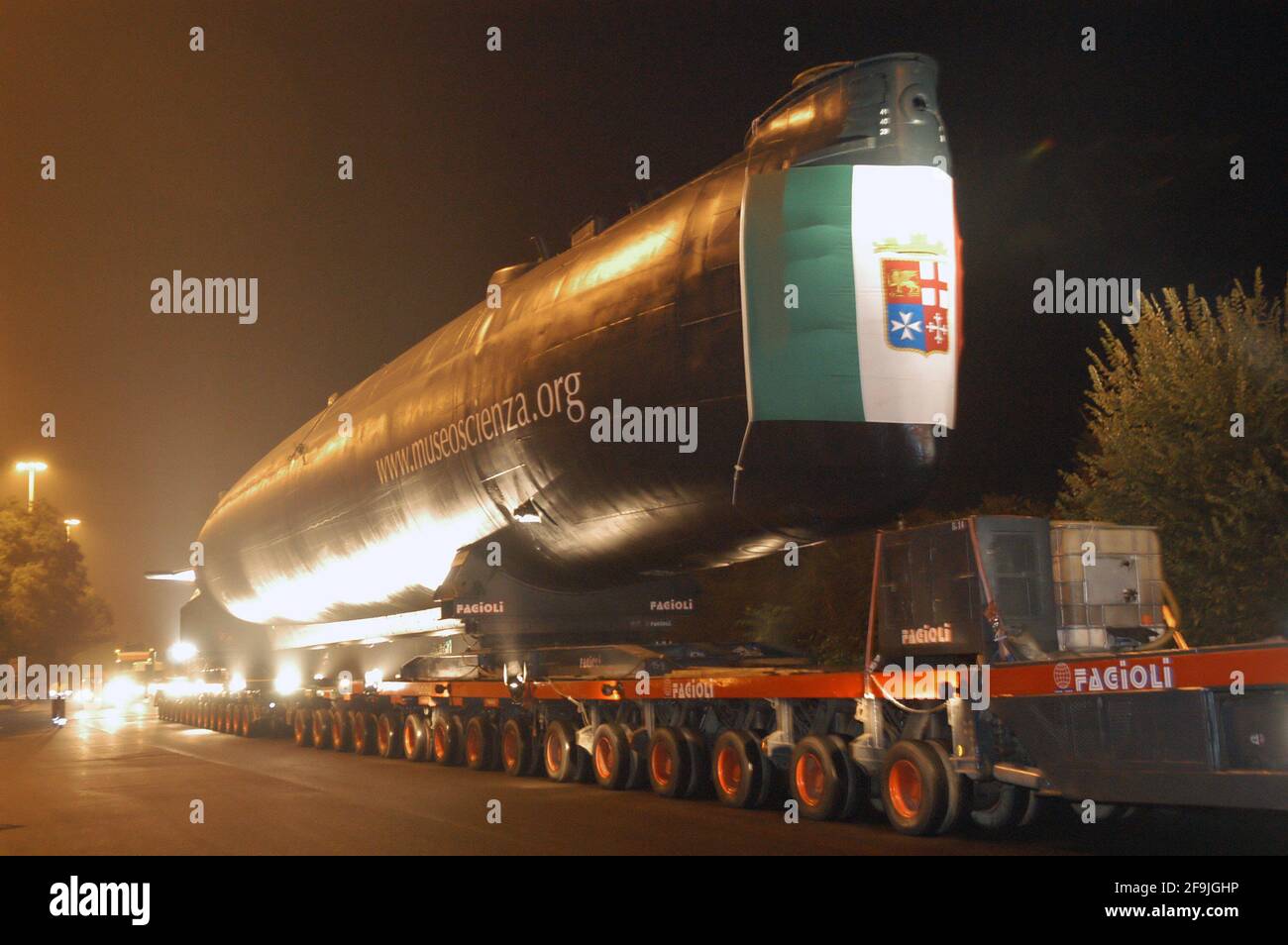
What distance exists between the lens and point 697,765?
14.3m

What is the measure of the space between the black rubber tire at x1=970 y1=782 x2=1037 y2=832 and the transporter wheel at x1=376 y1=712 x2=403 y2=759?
1320 centimetres

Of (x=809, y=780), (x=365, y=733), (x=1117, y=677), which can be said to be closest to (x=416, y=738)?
(x=365, y=733)

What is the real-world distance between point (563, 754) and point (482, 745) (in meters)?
2.63

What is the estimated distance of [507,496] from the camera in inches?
627

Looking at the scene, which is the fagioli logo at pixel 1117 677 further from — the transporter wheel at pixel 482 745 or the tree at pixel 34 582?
the tree at pixel 34 582

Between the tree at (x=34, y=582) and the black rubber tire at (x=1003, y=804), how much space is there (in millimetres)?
55796

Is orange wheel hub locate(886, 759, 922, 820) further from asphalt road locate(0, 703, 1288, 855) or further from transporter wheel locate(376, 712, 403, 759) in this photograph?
transporter wheel locate(376, 712, 403, 759)

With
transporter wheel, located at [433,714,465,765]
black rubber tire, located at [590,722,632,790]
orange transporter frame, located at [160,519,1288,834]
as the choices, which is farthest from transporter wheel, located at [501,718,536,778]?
black rubber tire, located at [590,722,632,790]

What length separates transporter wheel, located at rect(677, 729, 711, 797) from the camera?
14312 mm

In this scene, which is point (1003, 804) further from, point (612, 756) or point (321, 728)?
point (321, 728)
